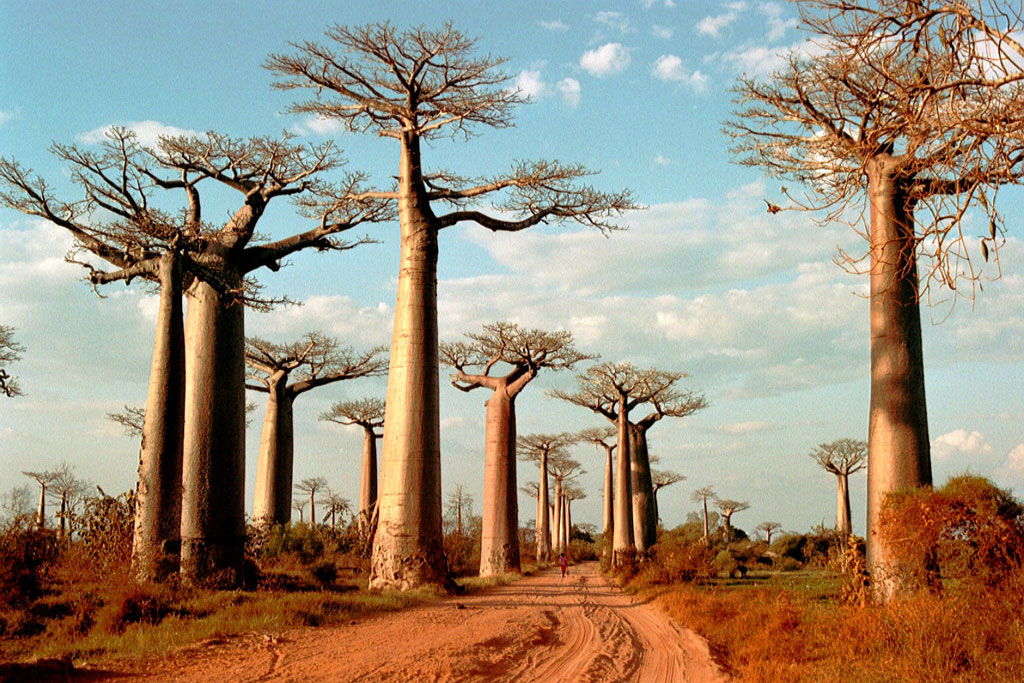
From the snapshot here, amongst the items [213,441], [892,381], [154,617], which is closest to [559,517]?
[213,441]

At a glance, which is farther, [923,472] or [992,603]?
[923,472]

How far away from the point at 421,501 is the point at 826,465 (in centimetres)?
2462

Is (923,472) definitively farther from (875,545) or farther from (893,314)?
(893,314)

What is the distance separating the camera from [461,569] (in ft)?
66.0

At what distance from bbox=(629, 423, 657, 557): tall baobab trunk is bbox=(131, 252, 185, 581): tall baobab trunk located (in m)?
18.5

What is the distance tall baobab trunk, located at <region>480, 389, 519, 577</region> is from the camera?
18.8 metres

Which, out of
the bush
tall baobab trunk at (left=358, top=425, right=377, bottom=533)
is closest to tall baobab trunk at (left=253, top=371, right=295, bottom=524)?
tall baobab trunk at (left=358, top=425, right=377, bottom=533)

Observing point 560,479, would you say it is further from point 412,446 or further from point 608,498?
point 412,446

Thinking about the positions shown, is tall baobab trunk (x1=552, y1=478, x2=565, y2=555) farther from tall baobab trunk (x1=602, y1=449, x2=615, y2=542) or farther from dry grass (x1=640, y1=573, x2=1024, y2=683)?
dry grass (x1=640, y1=573, x2=1024, y2=683)

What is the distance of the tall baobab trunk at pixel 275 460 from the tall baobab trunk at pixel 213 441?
9.77 m

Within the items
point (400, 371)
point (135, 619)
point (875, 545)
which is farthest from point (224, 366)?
point (875, 545)

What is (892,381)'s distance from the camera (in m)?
8.89

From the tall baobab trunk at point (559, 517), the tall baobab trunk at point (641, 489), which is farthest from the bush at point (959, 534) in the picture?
the tall baobab trunk at point (559, 517)

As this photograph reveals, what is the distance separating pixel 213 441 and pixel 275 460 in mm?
10302
